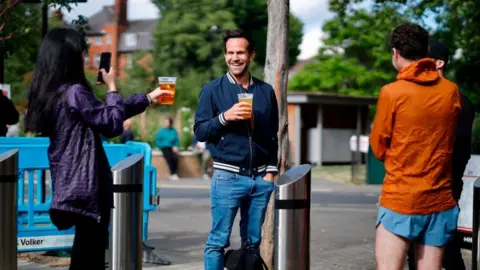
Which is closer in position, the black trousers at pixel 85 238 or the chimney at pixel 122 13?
the black trousers at pixel 85 238

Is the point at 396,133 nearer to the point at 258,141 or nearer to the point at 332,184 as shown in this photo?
the point at 258,141

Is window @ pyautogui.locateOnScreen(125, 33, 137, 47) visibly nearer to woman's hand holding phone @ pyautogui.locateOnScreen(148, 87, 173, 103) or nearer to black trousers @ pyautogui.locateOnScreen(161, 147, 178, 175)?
black trousers @ pyautogui.locateOnScreen(161, 147, 178, 175)

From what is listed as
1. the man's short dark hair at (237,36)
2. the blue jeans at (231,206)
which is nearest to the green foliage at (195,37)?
the man's short dark hair at (237,36)

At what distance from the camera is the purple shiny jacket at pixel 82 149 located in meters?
5.33

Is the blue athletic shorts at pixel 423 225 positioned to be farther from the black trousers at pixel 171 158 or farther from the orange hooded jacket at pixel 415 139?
the black trousers at pixel 171 158

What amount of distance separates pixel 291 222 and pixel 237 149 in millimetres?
1151

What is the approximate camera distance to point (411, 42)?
4902 millimetres

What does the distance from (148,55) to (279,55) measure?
63.1 meters

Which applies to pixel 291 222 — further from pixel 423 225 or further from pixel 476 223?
pixel 476 223

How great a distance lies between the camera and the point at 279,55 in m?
7.84

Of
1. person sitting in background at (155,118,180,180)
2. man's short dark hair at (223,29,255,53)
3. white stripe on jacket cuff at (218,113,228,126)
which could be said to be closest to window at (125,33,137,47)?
person sitting in background at (155,118,180,180)

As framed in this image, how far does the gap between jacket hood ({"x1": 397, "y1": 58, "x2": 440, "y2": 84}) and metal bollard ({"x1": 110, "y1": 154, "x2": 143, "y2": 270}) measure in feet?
6.32

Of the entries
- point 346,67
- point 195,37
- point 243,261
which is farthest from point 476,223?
point 346,67

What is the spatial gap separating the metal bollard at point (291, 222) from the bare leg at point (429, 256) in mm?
666
